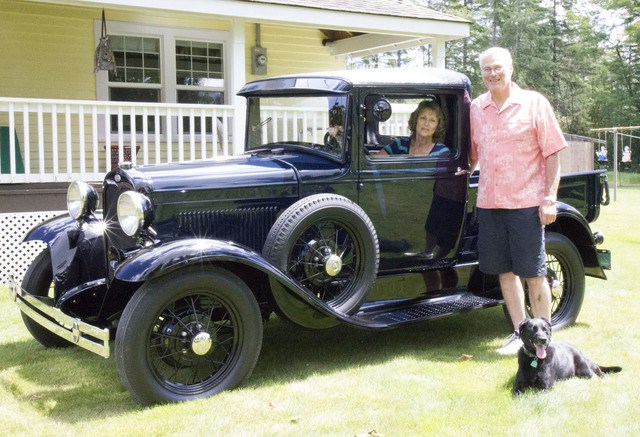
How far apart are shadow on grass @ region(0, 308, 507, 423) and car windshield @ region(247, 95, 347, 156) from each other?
4.51 ft

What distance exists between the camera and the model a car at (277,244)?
3.93 m

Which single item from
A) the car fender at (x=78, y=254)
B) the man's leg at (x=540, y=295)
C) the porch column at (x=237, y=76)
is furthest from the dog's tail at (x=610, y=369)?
the porch column at (x=237, y=76)

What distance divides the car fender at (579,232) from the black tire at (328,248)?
159 centimetres

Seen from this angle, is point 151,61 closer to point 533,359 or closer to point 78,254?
point 78,254

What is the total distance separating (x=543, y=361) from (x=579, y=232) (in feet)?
6.14

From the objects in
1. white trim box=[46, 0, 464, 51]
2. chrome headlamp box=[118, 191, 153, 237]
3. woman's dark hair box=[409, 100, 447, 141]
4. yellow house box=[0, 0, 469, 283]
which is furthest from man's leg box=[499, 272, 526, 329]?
white trim box=[46, 0, 464, 51]

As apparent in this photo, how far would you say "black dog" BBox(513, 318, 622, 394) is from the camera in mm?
3824

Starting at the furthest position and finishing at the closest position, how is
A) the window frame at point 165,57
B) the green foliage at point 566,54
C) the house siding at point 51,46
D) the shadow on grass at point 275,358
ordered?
the green foliage at point 566,54 → the window frame at point 165,57 → the house siding at point 51,46 → the shadow on grass at point 275,358

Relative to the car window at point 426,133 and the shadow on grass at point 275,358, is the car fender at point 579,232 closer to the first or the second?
the shadow on grass at point 275,358

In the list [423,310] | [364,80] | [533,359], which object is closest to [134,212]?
[364,80]

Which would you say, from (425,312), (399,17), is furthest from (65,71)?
(425,312)

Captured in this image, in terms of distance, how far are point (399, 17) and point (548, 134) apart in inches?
253

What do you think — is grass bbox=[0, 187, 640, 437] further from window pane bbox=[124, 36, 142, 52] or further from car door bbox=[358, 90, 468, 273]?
window pane bbox=[124, 36, 142, 52]

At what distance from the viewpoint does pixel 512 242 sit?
4.66 metres
